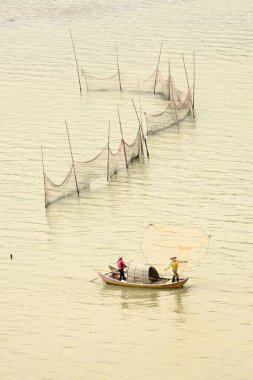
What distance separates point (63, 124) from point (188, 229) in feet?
29.8

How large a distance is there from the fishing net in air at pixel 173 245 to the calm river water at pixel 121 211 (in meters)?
0.31

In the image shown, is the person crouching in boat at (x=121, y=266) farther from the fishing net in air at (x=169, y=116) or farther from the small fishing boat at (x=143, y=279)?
the fishing net in air at (x=169, y=116)

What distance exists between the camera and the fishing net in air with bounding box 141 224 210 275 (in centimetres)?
2367

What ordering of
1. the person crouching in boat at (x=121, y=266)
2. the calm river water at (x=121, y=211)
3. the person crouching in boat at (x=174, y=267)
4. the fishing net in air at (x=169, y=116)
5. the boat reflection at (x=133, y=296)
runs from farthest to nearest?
1. the fishing net in air at (x=169, y=116)
2. the person crouching in boat at (x=121, y=266)
3. the person crouching in boat at (x=174, y=267)
4. the boat reflection at (x=133, y=296)
5. the calm river water at (x=121, y=211)

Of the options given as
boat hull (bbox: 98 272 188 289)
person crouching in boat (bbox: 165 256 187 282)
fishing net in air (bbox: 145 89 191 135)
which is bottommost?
boat hull (bbox: 98 272 188 289)

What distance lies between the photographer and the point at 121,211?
2684cm

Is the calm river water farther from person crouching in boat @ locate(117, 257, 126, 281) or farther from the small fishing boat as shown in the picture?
person crouching in boat @ locate(117, 257, 126, 281)

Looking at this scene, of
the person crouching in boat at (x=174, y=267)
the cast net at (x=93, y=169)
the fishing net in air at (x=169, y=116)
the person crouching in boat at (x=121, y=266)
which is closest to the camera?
the person crouching in boat at (x=174, y=267)

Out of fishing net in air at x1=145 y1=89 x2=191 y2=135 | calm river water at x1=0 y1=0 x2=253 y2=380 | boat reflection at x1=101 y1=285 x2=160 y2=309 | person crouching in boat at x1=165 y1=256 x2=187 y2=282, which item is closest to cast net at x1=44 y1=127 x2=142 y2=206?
calm river water at x1=0 y1=0 x2=253 y2=380

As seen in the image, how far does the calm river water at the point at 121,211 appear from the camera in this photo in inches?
816

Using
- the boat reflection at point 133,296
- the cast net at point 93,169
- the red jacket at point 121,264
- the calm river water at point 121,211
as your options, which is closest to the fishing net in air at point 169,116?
the calm river water at point 121,211

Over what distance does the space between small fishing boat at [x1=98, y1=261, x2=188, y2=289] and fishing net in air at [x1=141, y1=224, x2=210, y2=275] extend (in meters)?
0.70

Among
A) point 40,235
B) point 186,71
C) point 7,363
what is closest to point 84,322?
point 7,363

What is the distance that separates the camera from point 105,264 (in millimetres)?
23969
